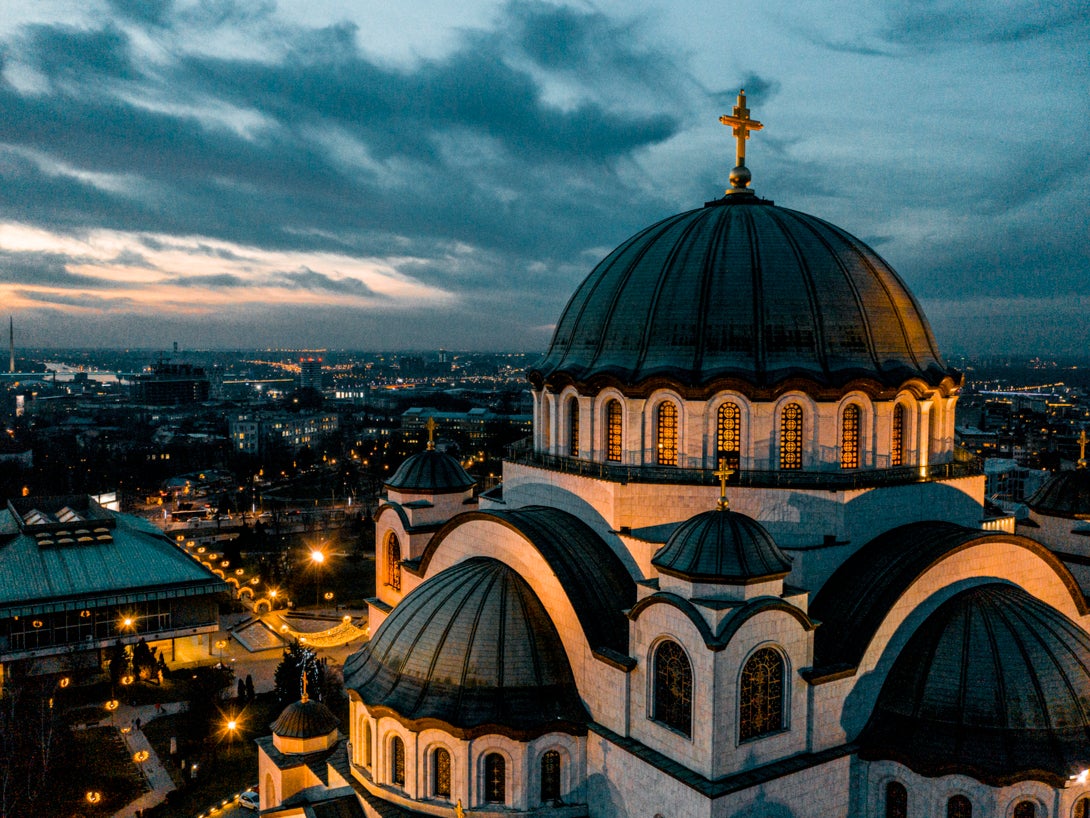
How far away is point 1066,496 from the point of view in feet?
85.8

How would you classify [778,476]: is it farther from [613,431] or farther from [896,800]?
[896,800]

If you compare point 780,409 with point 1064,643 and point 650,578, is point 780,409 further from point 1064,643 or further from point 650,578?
point 1064,643

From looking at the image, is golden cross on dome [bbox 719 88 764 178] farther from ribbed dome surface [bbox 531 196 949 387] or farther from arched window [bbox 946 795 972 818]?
arched window [bbox 946 795 972 818]

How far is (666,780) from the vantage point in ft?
52.9

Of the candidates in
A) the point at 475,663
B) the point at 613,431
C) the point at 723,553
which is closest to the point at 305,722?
the point at 475,663

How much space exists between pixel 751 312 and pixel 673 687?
31.7ft

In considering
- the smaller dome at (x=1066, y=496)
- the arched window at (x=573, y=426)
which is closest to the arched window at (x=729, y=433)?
the arched window at (x=573, y=426)

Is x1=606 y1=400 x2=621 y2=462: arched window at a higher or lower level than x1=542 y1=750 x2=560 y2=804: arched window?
higher

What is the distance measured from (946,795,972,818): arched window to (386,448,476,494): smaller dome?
61.4 ft

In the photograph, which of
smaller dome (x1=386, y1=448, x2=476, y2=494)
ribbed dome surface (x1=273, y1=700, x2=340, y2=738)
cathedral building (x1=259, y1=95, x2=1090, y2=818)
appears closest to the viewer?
cathedral building (x1=259, y1=95, x2=1090, y2=818)

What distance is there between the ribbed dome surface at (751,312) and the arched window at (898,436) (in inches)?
43.3

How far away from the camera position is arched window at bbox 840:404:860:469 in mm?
20938

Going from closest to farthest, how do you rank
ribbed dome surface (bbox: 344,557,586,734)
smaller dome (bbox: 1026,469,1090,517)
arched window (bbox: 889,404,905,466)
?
1. ribbed dome surface (bbox: 344,557,586,734)
2. arched window (bbox: 889,404,905,466)
3. smaller dome (bbox: 1026,469,1090,517)

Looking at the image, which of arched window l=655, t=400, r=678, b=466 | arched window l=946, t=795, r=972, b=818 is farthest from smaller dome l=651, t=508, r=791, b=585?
arched window l=946, t=795, r=972, b=818
